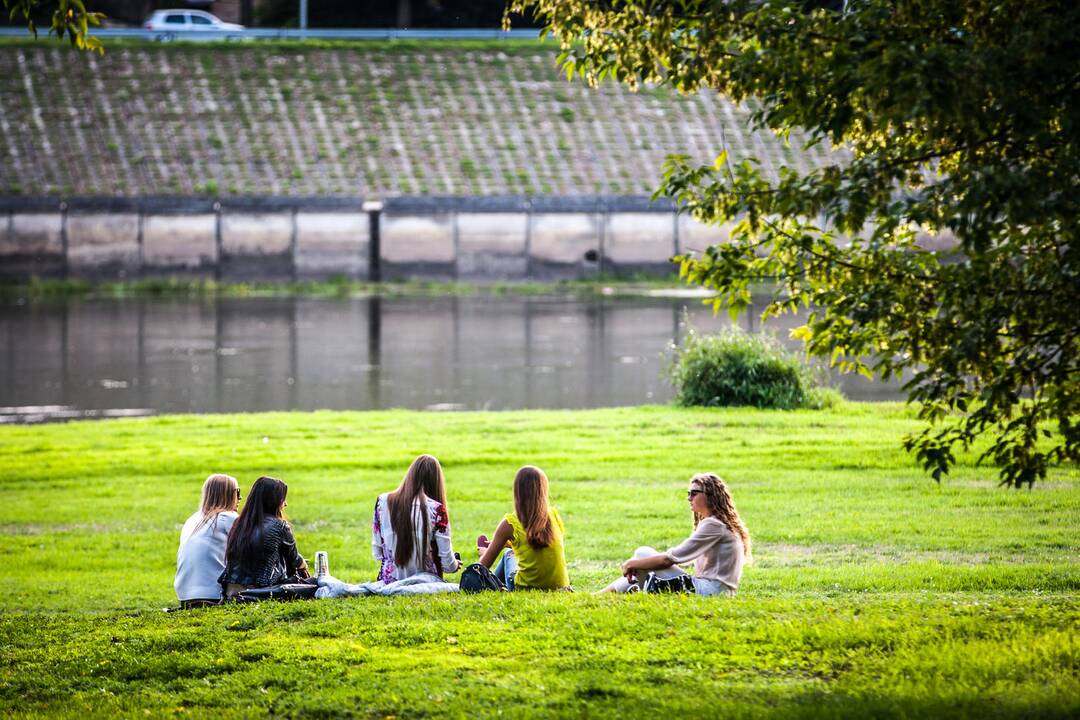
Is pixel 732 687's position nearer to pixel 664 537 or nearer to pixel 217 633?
pixel 217 633

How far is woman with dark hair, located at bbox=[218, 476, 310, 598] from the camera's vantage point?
30.3ft

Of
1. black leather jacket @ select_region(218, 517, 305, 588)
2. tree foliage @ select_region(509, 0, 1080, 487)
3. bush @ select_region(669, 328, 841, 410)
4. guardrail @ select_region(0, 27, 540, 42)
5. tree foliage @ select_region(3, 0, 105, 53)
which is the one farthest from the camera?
guardrail @ select_region(0, 27, 540, 42)

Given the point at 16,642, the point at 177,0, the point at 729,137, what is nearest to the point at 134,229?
the point at 729,137

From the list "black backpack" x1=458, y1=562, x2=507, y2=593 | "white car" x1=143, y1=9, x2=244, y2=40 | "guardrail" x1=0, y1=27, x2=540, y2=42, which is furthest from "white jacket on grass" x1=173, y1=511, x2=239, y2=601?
"white car" x1=143, y1=9, x2=244, y2=40

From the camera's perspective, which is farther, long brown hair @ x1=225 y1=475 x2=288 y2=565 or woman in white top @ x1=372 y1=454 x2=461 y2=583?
woman in white top @ x1=372 y1=454 x2=461 y2=583

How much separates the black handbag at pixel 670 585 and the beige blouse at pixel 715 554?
0.36 ft

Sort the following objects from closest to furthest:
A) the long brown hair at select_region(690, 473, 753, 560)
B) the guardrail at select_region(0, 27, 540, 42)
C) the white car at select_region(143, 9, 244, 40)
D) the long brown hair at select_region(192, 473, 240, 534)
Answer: the long brown hair at select_region(690, 473, 753, 560), the long brown hair at select_region(192, 473, 240, 534), the guardrail at select_region(0, 27, 540, 42), the white car at select_region(143, 9, 244, 40)

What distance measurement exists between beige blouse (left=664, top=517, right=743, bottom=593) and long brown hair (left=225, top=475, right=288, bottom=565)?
260 centimetres

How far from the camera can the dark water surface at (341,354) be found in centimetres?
2186

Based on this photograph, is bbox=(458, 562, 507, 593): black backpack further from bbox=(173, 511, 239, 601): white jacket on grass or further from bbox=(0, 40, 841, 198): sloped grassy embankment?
bbox=(0, 40, 841, 198): sloped grassy embankment

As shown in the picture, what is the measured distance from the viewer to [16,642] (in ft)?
27.8

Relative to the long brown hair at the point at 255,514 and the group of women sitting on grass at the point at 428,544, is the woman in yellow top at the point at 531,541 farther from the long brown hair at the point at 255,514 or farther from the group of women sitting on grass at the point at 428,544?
the long brown hair at the point at 255,514

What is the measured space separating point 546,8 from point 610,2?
0.46 m

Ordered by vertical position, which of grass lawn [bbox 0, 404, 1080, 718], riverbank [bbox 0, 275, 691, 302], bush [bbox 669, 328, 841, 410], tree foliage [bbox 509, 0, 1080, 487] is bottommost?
grass lawn [bbox 0, 404, 1080, 718]
